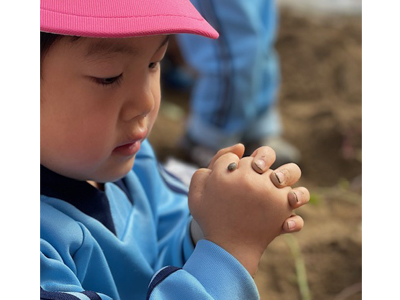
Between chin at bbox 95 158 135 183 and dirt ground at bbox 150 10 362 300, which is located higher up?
chin at bbox 95 158 135 183

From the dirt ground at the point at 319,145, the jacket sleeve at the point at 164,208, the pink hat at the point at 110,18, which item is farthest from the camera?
the dirt ground at the point at 319,145

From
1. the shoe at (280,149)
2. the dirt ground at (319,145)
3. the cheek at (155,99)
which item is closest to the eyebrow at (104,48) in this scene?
the cheek at (155,99)

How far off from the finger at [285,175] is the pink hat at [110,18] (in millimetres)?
201

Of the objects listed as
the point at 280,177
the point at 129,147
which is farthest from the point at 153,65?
the point at 280,177

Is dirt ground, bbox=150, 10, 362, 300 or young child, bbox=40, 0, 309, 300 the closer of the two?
young child, bbox=40, 0, 309, 300

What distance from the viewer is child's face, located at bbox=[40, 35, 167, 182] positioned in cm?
71

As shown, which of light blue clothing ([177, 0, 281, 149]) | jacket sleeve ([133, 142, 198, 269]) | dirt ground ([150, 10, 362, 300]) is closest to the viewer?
jacket sleeve ([133, 142, 198, 269])

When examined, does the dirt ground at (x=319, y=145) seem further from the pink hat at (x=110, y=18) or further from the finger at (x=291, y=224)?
the pink hat at (x=110, y=18)

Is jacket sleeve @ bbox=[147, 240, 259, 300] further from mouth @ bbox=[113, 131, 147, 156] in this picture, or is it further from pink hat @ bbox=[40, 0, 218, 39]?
pink hat @ bbox=[40, 0, 218, 39]

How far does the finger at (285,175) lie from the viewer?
30.0 inches

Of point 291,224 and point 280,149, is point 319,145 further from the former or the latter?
point 291,224

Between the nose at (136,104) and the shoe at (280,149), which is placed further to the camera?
the shoe at (280,149)

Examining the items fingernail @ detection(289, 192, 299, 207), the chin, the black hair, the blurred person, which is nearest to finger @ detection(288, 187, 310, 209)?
fingernail @ detection(289, 192, 299, 207)
